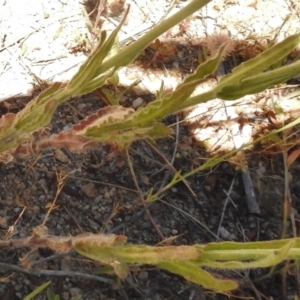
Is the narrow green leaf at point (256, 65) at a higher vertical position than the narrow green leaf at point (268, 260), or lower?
higher

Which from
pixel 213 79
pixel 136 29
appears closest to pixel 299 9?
pixel 213 79

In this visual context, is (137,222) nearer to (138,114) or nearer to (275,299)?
(275,299)

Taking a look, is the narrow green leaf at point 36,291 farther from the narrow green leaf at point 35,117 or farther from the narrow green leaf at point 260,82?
the narrow green leaf at point 260,82

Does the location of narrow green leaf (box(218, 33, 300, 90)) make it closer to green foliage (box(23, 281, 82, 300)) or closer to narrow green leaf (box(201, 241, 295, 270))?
narrow green leaf (box(201, 241, 295, 270))

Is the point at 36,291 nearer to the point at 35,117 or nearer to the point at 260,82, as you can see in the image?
the point at 35,117

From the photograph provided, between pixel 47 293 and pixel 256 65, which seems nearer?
pixel 256 65

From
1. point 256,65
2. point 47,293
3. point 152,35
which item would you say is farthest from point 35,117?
point 47,293

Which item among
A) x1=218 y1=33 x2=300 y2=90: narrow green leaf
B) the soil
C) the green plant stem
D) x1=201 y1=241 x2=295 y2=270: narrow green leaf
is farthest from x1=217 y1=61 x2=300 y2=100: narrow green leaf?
the soil

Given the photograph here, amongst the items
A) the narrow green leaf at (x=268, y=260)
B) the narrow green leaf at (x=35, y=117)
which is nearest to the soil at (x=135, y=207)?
the narrow green leaf at (x=35, y=117)
